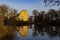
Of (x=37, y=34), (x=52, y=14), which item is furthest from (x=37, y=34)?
(x=52, y=14)

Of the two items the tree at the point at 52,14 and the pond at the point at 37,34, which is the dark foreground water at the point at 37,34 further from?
the tree at the point at 52,14

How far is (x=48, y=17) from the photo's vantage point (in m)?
48.2

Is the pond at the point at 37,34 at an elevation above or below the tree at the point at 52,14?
below

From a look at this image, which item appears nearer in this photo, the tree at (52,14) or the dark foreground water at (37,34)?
the dark foreground water at (37,34)

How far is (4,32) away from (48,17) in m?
30.0

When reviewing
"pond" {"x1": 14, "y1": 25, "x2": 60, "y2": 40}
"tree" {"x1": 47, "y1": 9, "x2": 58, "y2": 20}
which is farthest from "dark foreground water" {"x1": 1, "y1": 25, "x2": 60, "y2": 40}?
"tree" {"x1": 47, "y1": 9, "x2": 58, "y2": 20}

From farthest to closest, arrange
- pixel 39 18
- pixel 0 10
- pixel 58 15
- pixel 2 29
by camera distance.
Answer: pixel 39 18, pixel 58 15, pixel 0 10, pixel 2 29

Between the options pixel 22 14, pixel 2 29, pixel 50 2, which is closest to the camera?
pixel 50 2

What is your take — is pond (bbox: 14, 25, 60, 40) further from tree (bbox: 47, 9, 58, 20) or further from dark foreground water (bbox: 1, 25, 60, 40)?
tree (bbox: 47, 9, 58, 20)

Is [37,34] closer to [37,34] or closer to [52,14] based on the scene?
[37,34]

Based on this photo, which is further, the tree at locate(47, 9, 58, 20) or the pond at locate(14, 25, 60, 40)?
the tree at locate(47, 9, 58, 20)

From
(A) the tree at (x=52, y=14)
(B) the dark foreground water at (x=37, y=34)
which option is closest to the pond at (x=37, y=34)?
(B) the dark foreground water at (x=37, y=34)

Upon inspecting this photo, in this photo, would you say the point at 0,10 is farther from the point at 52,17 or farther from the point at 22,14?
the point at 22,14

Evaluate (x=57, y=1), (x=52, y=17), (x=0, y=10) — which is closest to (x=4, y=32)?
(x=0, y=10)
